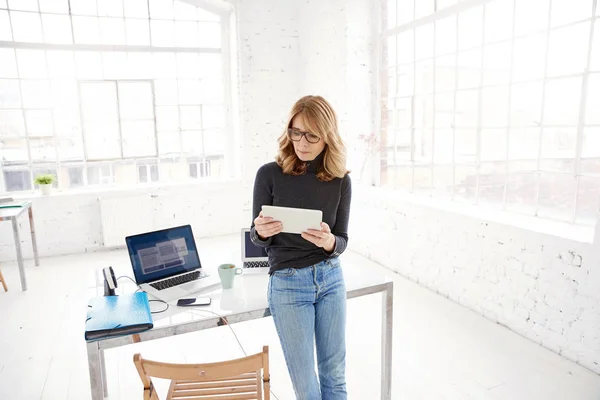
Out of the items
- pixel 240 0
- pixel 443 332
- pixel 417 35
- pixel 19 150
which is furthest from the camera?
pixel 240 0

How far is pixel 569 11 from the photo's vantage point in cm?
295

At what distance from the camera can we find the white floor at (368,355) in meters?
2.54

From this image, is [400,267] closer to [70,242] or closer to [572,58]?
[572,58]

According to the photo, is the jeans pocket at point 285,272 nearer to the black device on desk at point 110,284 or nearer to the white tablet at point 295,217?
the white tablet at point 295,217

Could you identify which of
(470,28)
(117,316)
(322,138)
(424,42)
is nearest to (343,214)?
(322,138)

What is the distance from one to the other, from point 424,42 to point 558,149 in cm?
175

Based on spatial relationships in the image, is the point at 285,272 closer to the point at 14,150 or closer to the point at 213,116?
the point at 213,116

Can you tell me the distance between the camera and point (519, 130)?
3.36m

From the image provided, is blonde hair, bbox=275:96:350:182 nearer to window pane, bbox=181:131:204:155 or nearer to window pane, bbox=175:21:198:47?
window pane, bbox=181:131:204:155

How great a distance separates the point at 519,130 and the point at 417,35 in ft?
5.06

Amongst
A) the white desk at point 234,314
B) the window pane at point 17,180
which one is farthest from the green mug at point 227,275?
the window pane at point 17,180

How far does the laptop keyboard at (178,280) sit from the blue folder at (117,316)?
0.40ft

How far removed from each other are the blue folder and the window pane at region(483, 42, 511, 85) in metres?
3.03

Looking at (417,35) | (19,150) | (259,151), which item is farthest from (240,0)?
(19,150)
